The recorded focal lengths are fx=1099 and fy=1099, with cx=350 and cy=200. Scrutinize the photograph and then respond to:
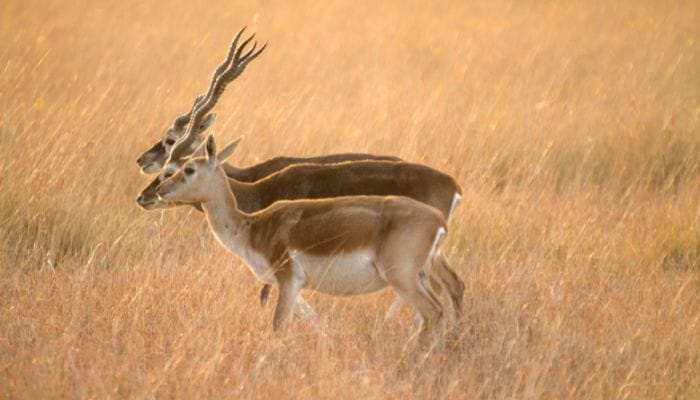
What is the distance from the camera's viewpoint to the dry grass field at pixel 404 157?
5191 mm

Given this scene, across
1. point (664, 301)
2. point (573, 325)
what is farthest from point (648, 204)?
point (573, 325)

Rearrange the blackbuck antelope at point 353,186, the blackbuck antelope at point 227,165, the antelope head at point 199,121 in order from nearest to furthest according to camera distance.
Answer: the blackbuck antelope at point 353,186
the antelope head at point 199,121
the blackbuck antelope at point 227,165

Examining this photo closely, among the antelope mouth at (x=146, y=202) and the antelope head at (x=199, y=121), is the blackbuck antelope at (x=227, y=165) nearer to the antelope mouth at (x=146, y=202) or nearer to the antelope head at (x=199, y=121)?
the antelope head at (x=199, y=121)

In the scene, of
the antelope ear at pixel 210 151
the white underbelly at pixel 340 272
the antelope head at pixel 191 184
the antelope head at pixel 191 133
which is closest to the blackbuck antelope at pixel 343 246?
the white underbelly at pixel 340 272

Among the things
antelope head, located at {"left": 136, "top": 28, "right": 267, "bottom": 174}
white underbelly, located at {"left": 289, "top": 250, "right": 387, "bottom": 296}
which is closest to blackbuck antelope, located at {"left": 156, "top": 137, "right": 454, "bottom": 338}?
white underbelly, located at {"left": 289, "top": 250, "right": 387, "bottom": 296}

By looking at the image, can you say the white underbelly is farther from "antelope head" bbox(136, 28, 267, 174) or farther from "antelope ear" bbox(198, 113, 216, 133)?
"antelope ear" bbox(198, 113, 216, 133)

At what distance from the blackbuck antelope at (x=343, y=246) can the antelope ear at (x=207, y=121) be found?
1828 mm

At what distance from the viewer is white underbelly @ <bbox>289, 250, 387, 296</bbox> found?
559 cm

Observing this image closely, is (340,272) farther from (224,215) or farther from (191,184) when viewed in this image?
(191,184)

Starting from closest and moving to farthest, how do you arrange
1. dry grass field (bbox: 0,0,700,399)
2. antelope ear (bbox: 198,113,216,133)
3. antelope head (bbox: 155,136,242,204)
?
dry grass field (bbox: 0,0,700,399), antelope head (bbox: 155,136,242,204), antelope ear (bbox: 198,113,216,133)

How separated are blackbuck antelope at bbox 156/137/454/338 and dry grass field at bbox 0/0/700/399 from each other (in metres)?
0.26

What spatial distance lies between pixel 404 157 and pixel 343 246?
12.8 ft

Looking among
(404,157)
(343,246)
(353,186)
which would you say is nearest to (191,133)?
(353,186)

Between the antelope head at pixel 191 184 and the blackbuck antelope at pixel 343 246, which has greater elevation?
the antelope head at pixel 191 184
